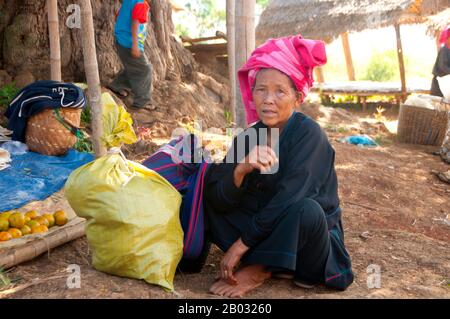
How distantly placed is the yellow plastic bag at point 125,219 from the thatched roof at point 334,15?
31.6 feet

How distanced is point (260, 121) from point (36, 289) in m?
1.33

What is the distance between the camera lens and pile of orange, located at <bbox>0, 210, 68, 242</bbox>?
288 cm

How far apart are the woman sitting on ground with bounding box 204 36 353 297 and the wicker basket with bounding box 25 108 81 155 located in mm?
2031

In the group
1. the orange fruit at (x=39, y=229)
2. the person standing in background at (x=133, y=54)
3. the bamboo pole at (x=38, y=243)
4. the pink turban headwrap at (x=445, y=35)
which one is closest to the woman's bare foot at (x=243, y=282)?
the bamboo pole at (x=38, y=243)

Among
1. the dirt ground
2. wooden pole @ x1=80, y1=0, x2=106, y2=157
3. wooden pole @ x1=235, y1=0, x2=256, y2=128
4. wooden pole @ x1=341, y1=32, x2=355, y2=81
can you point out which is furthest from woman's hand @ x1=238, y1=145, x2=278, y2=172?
wooden pole @ x1=341, y1=32, x2=355, y2=81

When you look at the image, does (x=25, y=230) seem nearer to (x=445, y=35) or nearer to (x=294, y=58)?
(x=294, y=58)

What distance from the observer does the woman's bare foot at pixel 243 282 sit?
7.44ft

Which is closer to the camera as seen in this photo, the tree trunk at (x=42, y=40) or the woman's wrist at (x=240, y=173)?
the woman's wrist at (x=240, y=173)

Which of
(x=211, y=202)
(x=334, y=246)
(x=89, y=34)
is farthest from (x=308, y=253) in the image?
(x=89, y=34)

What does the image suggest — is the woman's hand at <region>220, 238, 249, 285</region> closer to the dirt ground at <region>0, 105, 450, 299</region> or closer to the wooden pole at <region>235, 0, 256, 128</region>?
the dirt ground at <region>0, 105, 450, 299</region>

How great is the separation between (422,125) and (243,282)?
627cm

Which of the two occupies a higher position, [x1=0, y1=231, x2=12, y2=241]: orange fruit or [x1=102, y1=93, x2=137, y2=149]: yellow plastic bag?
[x1=102, y1=93, x2=137, y2=149]: yellow plastic bag

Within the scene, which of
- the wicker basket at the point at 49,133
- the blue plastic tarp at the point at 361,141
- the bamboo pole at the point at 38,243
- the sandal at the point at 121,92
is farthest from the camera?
the blue plastic tarp at the point at 361,141

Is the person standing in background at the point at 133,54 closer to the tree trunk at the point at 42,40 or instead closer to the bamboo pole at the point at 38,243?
the tree trunk at the point at 42,40
